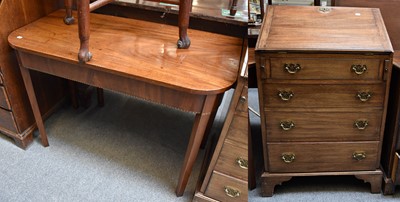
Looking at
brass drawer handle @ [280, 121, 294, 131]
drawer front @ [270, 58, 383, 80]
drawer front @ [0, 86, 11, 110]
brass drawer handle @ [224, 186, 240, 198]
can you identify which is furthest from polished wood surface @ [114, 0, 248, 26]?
drawer front @ [0, 86, 11, 110]

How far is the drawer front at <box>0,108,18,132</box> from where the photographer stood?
1979mm

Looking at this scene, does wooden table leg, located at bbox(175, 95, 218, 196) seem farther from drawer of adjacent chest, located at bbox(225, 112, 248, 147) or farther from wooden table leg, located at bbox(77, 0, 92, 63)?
wooden table leg, located at bbox(77, 0, 92, 63)

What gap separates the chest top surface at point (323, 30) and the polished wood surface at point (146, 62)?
0.58 ft

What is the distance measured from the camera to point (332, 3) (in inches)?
67.4

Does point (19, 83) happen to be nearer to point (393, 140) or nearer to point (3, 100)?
point (3, 100)

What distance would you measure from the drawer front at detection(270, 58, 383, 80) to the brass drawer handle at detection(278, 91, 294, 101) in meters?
0.07

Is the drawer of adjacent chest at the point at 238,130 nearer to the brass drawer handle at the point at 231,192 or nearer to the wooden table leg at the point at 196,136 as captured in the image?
the wooden table leg at the point at 196,136

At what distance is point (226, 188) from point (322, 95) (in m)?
0.52

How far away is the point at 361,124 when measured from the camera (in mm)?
1637

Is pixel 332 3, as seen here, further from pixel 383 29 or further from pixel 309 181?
pixel 309 181

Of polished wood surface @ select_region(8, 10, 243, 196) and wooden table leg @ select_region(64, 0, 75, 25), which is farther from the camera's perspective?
wooden table leg @ select_region(64, 0, 75, 25)

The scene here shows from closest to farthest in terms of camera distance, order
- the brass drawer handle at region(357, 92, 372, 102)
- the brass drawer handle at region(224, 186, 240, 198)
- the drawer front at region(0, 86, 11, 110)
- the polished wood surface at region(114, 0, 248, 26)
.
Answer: the brass drawer handle at region(357, 92, 372, 102), the brass drawer handle at region(224, 186, 240, 198), the polished wood surface at region(114, 0, 248, 26), the drawer front at region(0, 86, 11, 110)

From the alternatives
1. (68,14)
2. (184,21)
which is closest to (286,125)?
(184,21)

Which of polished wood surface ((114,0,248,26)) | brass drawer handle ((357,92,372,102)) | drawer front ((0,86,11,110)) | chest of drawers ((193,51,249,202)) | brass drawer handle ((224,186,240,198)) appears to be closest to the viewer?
chest of drawers ((193,51,249,202))
